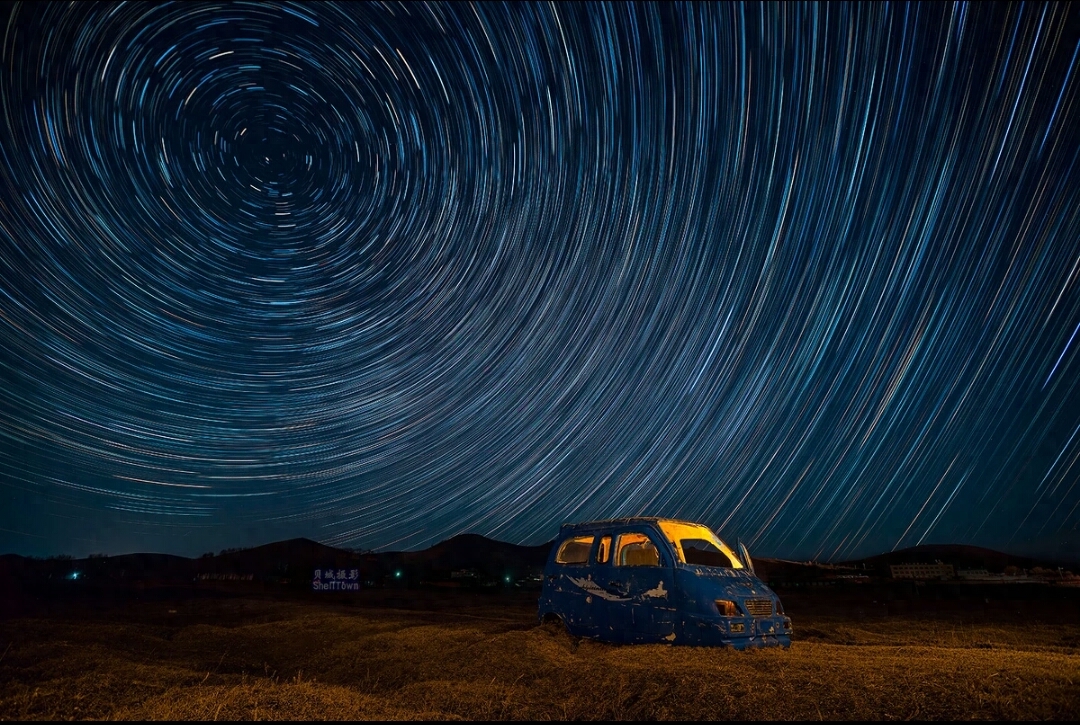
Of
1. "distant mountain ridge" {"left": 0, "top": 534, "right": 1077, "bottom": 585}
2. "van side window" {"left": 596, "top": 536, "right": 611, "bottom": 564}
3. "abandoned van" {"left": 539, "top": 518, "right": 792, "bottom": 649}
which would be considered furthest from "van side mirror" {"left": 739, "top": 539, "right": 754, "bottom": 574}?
"distant mountain ridge" {"left": 0, "top": 534, "right": 1077, "bottom": 585}

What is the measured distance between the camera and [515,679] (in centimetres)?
631

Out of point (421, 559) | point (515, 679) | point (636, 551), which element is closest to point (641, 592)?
point (636, 551)

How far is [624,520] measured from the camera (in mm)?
9141

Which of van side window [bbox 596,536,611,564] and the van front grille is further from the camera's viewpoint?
van side window [bbox 596,536,611,564]

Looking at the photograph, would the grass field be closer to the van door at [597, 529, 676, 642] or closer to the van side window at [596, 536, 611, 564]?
the van door at [597, 529, 676, 642]

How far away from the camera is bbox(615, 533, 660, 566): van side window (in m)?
8.68

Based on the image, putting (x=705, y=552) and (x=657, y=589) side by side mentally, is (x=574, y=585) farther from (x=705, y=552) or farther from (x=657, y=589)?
(x=705, y=552)

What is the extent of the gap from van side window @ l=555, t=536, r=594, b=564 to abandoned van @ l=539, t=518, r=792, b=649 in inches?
0.6

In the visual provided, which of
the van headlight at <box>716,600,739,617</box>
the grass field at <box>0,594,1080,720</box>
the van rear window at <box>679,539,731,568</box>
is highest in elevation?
the van rear window at <box>679,539,731,568</box>

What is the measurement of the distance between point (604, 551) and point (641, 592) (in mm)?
1067

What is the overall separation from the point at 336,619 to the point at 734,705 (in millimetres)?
10647

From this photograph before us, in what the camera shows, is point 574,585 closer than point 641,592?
No

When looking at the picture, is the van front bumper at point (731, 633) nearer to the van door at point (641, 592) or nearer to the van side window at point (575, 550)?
the van door at point (641, 592)

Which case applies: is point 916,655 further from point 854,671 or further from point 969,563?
point 969,563
